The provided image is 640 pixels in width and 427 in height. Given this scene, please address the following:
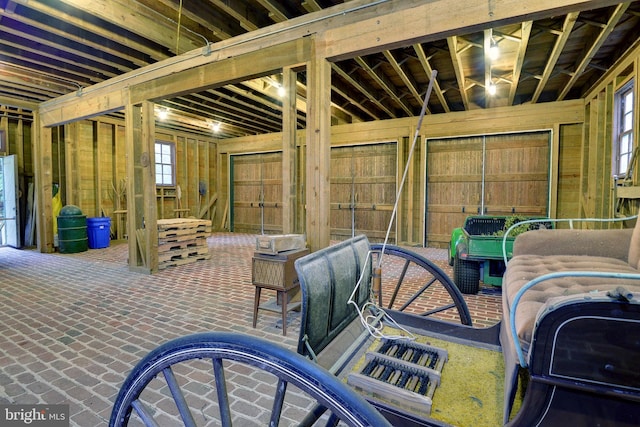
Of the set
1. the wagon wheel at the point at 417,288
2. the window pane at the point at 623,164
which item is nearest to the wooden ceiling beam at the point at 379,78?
the wagon wheel at the point at 417,288

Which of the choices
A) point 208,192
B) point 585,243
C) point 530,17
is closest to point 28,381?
point 585,243

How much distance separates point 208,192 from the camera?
11102 mm

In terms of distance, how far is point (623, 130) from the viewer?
5.02 meters

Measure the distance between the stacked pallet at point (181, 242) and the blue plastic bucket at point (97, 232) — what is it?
8.57 feet

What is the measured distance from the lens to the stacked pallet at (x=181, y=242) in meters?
5.72

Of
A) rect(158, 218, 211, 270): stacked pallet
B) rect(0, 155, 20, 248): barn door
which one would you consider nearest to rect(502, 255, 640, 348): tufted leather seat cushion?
rect(158, 218, 211, 270): stacked pallet

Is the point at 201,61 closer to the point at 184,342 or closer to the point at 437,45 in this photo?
the point at 437,45

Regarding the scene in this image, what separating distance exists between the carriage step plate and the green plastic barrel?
761cm

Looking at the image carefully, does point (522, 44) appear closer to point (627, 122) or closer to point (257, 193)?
point (627, 122)

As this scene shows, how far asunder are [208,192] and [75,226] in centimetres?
441

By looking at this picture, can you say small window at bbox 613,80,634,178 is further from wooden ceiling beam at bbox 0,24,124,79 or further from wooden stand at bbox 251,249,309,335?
wooden ceiling beam at bbox 0,24,124,79

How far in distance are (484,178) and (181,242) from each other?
657cm

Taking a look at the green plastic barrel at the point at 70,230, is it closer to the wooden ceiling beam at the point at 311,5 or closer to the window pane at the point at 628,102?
the wooden ceiling beam at the point at 311,5

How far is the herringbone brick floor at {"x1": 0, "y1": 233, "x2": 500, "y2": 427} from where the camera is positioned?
85.7 inches
